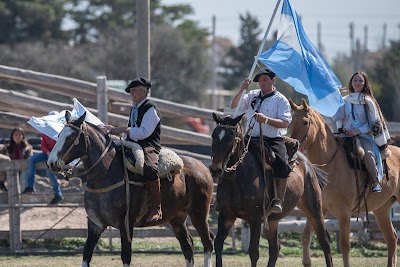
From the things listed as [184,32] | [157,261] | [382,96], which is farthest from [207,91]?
[157,261]

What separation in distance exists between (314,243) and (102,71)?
39.7 m

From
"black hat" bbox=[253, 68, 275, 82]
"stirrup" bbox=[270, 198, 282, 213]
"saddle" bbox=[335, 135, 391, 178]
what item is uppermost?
"black hat" bbox=[253, 68, 275, 82]

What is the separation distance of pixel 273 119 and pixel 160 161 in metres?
1.62

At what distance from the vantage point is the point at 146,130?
12.7m

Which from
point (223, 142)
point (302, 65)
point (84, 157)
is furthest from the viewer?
point (302, 65)

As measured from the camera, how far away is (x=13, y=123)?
2080cm

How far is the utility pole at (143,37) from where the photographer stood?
18.5 meters

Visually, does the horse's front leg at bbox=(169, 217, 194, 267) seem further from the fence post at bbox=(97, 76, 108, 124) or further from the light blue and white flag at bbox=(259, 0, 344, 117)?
the fence post at bbox=(97, 76, 108, 124)

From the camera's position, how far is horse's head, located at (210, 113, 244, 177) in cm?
1177

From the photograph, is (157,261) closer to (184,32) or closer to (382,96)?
(382,96)

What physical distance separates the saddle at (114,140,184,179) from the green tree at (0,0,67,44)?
48.1 m

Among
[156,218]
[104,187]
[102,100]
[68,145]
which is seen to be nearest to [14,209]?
[102,100]

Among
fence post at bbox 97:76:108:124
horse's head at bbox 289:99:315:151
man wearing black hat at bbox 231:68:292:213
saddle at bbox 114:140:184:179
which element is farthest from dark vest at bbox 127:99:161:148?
fence post at bbox 97:76:108:124

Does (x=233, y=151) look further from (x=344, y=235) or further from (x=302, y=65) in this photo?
(x=344, y=235)
